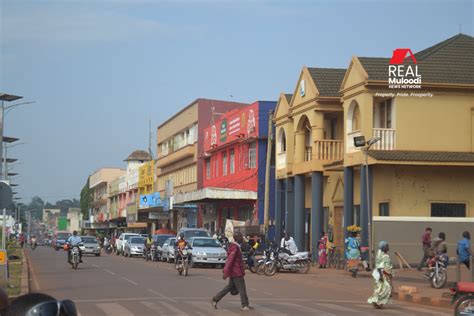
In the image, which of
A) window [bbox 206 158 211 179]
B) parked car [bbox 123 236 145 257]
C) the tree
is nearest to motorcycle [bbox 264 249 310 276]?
parked car [bbox 123 236 145 257]

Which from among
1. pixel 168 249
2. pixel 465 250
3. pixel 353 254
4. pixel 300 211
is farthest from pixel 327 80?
pixel 465 250

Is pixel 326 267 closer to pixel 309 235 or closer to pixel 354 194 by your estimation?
pixel 354 194

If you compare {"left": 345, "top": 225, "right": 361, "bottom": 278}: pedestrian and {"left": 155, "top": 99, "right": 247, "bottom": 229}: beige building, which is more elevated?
{"left": 155, "top": 99, "right": 247, "bottom": 229}: beige building

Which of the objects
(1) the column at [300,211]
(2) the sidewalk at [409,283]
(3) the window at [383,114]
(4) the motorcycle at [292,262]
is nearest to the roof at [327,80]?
(3) the window at [383,114]

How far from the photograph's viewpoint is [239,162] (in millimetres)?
59156

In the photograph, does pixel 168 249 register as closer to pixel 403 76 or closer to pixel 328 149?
pixel 328 149

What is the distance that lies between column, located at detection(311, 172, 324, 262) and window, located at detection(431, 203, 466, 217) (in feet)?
23.5

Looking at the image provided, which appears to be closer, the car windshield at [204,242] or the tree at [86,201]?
the car windshield at [204,242]

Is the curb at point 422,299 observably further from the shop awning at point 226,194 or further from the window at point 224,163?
the window at point 224,163

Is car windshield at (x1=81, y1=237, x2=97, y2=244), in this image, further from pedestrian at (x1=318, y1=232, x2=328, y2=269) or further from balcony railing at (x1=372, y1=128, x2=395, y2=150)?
balcony railing at (x1=372, y1=128, x2=395, y2=150)

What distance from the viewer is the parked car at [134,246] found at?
5831 centimetres

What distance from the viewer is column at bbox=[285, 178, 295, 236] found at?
4709cm

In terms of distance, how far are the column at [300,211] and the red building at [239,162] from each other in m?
6.32

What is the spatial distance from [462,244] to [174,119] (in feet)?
208
